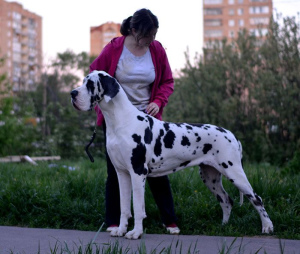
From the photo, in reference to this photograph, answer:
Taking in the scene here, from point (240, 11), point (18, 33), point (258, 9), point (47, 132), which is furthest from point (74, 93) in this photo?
point (240, 11)

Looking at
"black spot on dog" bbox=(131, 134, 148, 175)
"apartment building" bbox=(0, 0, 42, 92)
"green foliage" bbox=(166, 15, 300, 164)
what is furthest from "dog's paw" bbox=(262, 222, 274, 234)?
"apartment building" bbox=(0, 0, 42, 92)

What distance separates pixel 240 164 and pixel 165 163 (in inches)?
34.2

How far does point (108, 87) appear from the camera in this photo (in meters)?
4.79

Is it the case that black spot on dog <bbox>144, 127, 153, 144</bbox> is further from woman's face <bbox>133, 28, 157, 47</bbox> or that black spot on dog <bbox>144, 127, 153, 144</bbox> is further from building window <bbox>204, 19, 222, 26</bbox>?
building window <bbox>204, 19, 222, 26</bbox>

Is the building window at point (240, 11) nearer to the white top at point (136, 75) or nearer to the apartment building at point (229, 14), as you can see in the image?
the apartment building at point (229, 14)

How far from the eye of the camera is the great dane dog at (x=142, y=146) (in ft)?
15.7

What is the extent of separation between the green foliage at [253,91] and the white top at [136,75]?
24.8ft

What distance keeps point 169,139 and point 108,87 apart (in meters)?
0.85

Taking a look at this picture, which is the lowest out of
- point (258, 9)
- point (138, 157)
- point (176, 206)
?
point (176, 206)

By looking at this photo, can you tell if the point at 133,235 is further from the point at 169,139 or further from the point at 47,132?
the point at 47,132

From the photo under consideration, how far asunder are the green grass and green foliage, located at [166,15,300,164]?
579 centimetres

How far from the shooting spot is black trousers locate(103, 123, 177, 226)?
5336 mm

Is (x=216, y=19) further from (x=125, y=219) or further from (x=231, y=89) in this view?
(x=125, y=219)

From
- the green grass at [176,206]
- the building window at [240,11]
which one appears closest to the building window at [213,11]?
the building window at [240,11]
